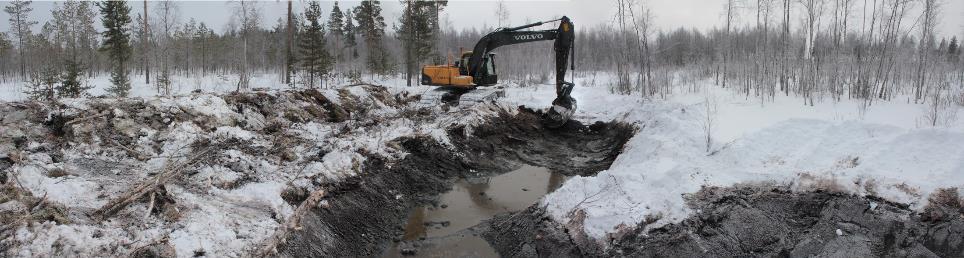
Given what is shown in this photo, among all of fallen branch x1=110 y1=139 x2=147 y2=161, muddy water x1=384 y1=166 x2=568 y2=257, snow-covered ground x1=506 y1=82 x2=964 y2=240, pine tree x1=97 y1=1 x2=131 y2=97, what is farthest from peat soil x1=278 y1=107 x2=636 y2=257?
pine tree x1=97 y1=1 x2=131 y2=97

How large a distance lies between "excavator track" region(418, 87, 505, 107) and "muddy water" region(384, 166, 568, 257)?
393 centimetres

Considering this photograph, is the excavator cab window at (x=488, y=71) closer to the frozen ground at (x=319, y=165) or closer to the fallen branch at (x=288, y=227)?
the frozen ground at (x=319, y=165)

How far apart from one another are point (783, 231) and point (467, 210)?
12.4ft

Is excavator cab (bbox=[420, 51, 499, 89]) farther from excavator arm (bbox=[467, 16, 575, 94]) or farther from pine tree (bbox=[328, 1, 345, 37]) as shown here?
pine tree (bbox=[328, 1, 345, 37])

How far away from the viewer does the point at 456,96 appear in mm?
14406

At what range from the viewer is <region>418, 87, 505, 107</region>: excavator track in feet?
42.9

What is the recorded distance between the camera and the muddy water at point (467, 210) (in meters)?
5.79

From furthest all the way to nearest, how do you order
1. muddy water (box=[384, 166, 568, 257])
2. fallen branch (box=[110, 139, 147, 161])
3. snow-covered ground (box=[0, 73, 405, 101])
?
snow-covered ground (box=[0, 73, 405, 101])
fallen branch (box=[110, 139, 147, 161])
muddy water (box=[384, 166, 568, 257])

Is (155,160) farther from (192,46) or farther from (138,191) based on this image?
(192,46)

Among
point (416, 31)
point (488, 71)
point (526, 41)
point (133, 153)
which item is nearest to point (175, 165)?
point (133, 153)

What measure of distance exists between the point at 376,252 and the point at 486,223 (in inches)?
58.1

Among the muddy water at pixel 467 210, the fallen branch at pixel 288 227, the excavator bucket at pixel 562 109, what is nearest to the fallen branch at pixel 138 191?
the fallen branch at pixel 288 227

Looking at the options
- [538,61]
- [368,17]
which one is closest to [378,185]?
[368,17]

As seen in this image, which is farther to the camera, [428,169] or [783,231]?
[428,169]
